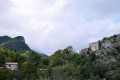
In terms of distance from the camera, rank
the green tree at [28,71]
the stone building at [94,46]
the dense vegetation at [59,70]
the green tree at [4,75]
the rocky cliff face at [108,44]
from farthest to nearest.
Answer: the stone building at [94,46] → the rocky cliff face at [108,44] → the dense vegetation at [59,70] → the green tree at [28,71] → the green tree at [4,75]

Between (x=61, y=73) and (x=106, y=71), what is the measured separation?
11.5 m

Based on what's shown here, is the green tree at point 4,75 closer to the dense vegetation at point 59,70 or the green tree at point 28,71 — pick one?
the dense vegetation at point 59,70

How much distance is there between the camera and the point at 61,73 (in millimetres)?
48250

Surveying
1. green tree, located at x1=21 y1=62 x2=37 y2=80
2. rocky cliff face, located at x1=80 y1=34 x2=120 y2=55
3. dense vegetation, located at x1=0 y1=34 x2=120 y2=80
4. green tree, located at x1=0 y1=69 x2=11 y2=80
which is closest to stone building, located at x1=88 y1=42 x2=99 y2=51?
rocky cliff face, located at x1=80 y1=34 x2=120 y2=55

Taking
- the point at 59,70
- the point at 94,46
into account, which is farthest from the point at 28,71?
the point at 94,46

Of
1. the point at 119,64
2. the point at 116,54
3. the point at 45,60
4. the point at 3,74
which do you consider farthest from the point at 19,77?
the point at 116,54

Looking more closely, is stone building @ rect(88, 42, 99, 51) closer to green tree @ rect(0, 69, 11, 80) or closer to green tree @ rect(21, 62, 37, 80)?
green tree @ rect(21, 62, 37, 80)

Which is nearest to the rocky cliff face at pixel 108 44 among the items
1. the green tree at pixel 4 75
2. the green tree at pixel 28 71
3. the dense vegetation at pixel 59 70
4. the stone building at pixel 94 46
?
the stone building at pixel 94 46

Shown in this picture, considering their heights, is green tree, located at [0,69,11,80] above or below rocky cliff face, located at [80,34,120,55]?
below

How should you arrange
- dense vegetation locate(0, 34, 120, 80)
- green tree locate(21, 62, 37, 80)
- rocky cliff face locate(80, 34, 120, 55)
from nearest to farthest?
green tree locate(21, 62, 37, 80), dense vegetation locate(0, 34, 120, 80), rocky cliff face locate(80, 34, 120, 55)

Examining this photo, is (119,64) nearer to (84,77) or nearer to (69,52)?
(84,77)

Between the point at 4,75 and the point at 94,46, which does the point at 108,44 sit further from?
the point at 4,75

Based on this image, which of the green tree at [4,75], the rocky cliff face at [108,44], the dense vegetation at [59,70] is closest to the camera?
the green tree at [4,75]

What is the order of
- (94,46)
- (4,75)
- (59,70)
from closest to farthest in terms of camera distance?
(4,75) < (59,70) < (94,46)
